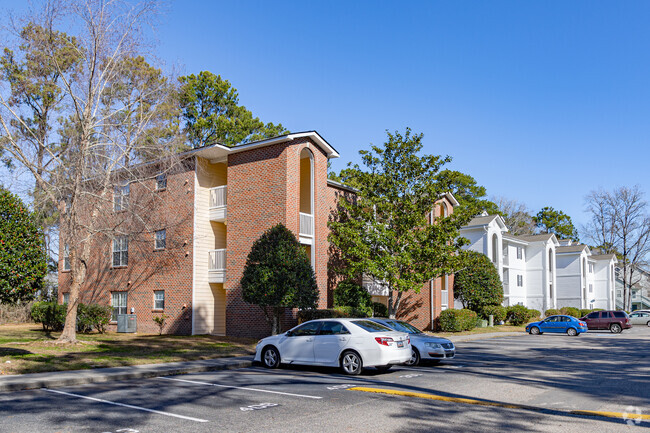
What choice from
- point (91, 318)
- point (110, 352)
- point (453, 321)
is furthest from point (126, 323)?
point (453, 321)

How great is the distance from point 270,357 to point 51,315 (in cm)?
2000

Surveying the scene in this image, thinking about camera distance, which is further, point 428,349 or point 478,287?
point 478,287

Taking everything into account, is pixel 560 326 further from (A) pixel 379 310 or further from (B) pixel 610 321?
(A) pixel 379 310

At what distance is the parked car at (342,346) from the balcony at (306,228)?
11.1m

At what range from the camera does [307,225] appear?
2711cm

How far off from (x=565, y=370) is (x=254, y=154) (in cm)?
1690

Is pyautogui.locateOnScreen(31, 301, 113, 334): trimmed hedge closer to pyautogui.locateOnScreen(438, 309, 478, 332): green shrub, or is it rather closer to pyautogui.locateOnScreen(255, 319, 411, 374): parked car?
pyautogui.locateOnScreen(255, 319, 411, 374): parked car

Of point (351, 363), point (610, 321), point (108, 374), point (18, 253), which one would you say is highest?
point (18, 253)

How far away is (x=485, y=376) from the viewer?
1413 cm

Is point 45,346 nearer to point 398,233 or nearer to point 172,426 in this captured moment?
point 172,426

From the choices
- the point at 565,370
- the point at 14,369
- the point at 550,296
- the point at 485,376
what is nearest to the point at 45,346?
the point at 14,369

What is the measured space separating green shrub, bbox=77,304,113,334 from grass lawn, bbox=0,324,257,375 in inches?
218

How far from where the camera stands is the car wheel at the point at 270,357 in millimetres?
15719

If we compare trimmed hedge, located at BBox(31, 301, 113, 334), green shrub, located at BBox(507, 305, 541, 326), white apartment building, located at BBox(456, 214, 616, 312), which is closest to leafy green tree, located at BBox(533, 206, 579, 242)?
white apartment building, located at BBox(456, 214, 616, 312)
